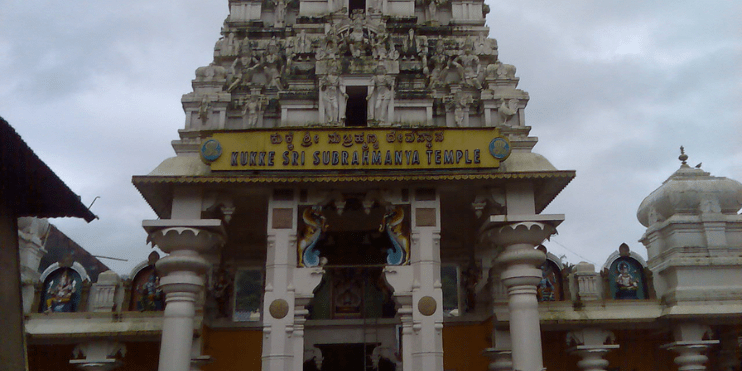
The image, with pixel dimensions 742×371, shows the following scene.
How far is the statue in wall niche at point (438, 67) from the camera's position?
17.7m

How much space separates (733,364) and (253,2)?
672 inches

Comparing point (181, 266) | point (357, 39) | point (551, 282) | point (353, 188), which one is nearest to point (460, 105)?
point (357, 39)

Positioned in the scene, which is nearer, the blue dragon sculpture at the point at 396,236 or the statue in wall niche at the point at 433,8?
the blue dragon sculpture at the point at 396,236

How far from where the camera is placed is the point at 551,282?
18.6 metres

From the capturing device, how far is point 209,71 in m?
17.8

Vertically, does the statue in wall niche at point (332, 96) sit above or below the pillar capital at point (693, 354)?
above

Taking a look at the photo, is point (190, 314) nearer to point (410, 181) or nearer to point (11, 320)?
point (410, 181)

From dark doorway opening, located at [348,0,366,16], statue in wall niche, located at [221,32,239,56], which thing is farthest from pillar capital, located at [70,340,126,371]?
dark doorway opening, located at [348,0,366,16]

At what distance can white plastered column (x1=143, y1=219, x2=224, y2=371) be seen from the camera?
14.1 meters

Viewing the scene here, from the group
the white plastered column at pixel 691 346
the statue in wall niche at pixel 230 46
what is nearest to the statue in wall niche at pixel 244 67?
the statue in wall niche at pixel 230 46

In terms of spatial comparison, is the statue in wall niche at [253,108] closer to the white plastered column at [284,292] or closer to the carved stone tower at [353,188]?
the carved stone tower at [353,188]

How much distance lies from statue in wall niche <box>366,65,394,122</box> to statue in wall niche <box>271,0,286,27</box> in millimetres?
4041

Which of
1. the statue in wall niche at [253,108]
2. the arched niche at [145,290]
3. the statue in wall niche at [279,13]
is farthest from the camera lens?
the statue in wall niche at [279,13]

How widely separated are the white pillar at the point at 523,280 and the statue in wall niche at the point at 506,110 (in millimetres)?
3468
